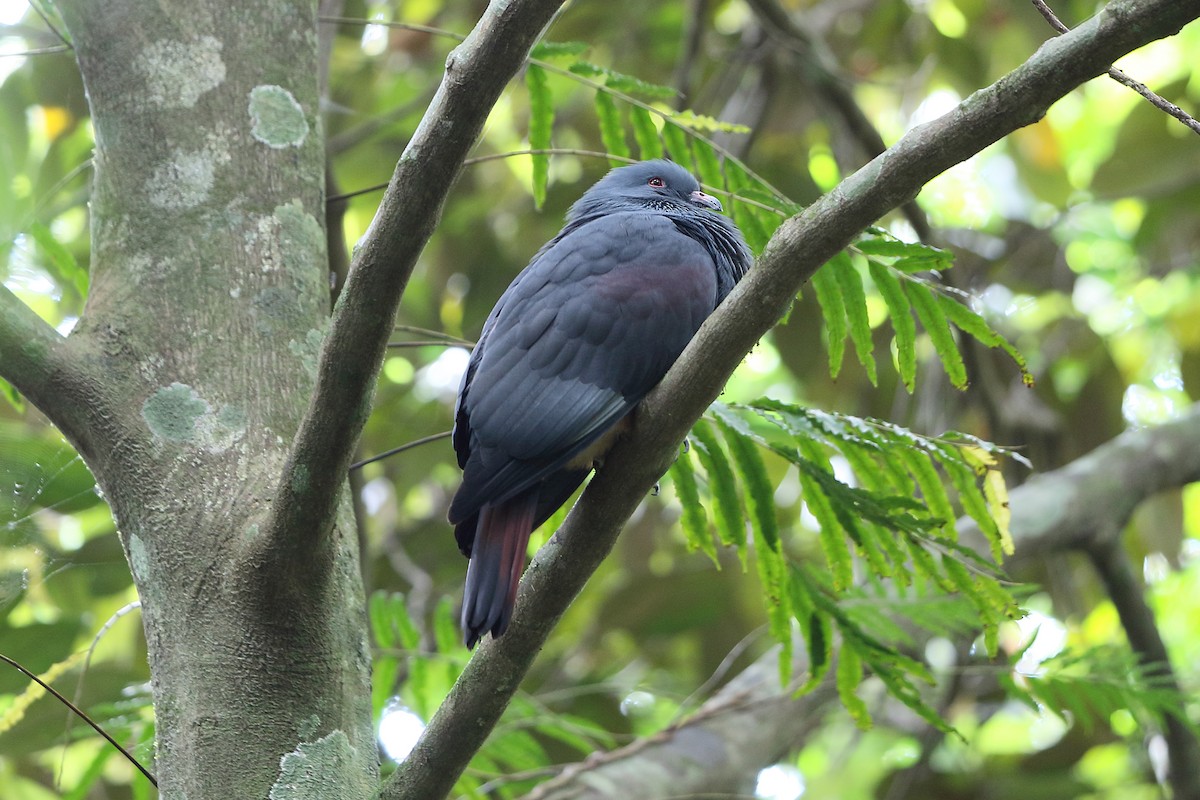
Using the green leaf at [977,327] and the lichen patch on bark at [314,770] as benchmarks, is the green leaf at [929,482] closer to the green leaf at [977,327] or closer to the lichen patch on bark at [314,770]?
the green leaf at [977,327]

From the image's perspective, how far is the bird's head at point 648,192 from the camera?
3363 mm

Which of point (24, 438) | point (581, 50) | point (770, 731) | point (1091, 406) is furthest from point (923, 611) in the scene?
point (1091, 406)

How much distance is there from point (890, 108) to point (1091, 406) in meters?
2.43

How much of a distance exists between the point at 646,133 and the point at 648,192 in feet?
1.80

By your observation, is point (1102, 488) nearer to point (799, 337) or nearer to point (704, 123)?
point (799, 337)

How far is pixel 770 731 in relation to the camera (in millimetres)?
4074

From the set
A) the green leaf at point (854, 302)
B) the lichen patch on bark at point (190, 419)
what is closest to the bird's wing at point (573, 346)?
the green leaf at point (854, 302)

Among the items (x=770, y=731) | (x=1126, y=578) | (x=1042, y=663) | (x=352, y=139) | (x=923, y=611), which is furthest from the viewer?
(x=352, y=139)

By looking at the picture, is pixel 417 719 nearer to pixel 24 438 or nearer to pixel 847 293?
pixel 24 438

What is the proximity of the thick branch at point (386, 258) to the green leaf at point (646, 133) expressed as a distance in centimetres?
129

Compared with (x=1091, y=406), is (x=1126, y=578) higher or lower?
lower

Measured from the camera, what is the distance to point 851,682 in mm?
2639

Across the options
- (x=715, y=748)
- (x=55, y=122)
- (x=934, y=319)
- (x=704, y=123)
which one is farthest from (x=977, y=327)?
(x=55, y=122)

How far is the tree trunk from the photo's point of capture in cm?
191
